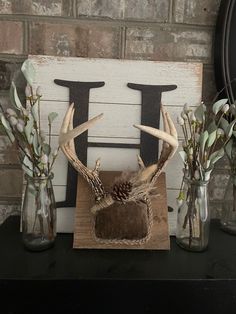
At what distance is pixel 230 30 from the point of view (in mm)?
941

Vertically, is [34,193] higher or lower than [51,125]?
lower

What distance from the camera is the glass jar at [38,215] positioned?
869mm

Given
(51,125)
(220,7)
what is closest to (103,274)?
(51,125)

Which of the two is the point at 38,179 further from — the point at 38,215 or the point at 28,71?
the point at 28,71

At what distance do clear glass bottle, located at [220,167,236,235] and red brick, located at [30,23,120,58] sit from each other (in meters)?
0.49

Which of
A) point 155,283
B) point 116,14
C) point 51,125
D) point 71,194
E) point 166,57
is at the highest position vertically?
point 116,14

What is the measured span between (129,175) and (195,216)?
0.20m

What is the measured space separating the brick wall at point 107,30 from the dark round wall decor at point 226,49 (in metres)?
0.03

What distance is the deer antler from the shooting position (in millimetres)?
825

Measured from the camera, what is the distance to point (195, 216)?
89 centimetres

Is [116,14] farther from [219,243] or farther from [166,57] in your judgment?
[219,243]

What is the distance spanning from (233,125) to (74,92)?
41cm

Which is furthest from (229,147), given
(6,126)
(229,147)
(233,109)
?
(6,126)

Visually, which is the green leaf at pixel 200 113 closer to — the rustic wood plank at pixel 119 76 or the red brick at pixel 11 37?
the rustic wood plank at pixel 119 76
